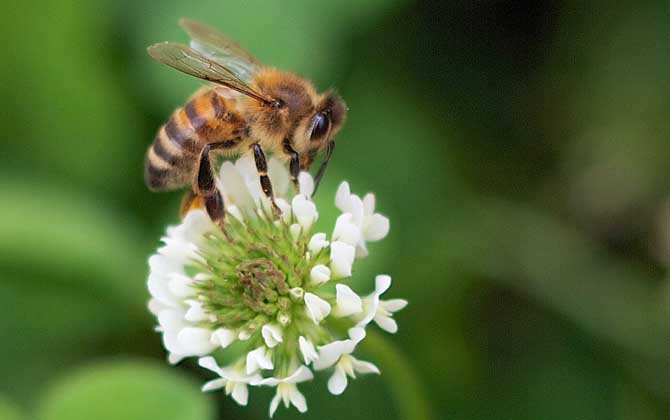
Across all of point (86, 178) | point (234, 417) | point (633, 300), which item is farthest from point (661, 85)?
point (86, 178)

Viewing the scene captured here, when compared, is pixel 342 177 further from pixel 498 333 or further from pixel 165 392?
pixel 165 392

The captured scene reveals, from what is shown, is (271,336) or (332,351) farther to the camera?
(271,336)

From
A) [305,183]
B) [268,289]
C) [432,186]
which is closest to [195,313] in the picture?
[268,289]

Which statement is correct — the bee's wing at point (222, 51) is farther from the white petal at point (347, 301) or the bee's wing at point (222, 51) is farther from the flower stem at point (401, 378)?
the flower stem at point (401, 378)

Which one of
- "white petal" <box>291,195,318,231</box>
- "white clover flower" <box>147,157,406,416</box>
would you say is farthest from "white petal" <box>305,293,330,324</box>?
"white petal" <box>291,195,318,231</box>

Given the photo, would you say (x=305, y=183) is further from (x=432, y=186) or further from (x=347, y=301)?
(x=432, y=186)

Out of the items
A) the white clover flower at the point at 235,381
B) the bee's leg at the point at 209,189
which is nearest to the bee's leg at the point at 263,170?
the bee's leg at the point at 209,189
